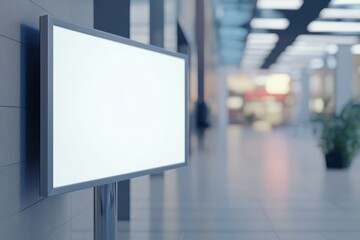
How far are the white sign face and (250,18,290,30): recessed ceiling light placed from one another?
38.5 feet

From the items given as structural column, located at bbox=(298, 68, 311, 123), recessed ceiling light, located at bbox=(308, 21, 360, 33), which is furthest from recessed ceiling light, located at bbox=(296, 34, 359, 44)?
structural column, located at bbox=(298, 68, 311, 123)

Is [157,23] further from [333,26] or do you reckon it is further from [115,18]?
[333,26]

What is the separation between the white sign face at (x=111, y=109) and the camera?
2.74 m

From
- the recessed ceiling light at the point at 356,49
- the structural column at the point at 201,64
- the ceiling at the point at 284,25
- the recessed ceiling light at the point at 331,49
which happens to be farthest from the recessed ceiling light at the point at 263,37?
the recessed ceiling light at the point at 356,49

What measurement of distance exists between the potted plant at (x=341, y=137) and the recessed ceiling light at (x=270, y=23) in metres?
5.41

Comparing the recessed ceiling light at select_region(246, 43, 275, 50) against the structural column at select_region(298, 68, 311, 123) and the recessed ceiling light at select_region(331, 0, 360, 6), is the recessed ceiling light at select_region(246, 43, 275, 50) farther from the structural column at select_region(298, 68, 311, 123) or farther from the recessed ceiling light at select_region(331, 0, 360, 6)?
the structural column at select_region(298, 68, 311, 123)

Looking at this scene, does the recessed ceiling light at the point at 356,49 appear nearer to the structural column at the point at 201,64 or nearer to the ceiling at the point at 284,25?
the ceiling at the point at 284,25

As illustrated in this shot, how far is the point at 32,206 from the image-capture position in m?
3.16

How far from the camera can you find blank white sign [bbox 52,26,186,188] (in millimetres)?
2754

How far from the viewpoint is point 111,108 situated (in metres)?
3.11

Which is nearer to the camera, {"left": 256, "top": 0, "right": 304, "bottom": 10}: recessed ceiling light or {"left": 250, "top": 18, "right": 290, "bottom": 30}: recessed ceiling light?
{"left": 256, "top": 0, "right": 304, "bottom": 10}: recessed ceiling light

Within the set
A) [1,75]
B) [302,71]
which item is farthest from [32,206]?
[302,71]

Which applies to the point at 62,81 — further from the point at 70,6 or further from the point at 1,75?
the point at 70,6

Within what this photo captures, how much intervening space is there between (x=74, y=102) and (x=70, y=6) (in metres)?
1.36
